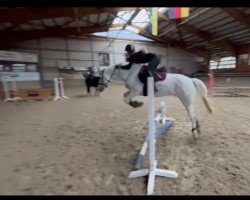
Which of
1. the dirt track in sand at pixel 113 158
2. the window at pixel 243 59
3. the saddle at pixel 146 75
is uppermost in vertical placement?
the window at pixel 243 59

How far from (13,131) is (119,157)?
211 centimetres

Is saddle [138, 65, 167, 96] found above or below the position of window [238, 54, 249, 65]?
below

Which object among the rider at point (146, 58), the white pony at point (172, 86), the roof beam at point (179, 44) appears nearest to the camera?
the rider at point (146, 58)

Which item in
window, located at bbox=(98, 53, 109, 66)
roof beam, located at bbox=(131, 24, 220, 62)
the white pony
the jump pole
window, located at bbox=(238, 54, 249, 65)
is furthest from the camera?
window, located at bbox=(238, 54, 249, 65)

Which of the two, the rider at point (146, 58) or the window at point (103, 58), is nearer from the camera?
the rider at point (146, 58)

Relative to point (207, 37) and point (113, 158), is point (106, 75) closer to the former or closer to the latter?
point (113, 158)

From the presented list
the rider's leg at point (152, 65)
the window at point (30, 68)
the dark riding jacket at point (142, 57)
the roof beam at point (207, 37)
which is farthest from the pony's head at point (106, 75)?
the roof beam at point (207, 37)

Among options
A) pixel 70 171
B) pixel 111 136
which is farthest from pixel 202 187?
pixel 111 136

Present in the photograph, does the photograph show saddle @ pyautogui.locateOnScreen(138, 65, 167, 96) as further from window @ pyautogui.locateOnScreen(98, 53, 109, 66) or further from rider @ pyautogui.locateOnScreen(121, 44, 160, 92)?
window @ pyautogui.locateOnScreen(98, 53, 109, 66)

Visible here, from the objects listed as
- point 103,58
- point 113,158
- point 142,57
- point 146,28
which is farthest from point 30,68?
point 113,158

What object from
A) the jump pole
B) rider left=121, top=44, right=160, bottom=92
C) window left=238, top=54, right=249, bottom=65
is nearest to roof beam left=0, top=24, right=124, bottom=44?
the jump pole

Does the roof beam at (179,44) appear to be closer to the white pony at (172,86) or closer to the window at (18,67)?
the window at (18,67)

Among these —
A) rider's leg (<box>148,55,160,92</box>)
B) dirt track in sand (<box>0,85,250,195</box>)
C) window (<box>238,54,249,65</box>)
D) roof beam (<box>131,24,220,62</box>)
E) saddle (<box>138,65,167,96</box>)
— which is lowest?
dirt track in sand (<box>0,85,250,195</box>)

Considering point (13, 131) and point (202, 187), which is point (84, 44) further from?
point (202, 187)
